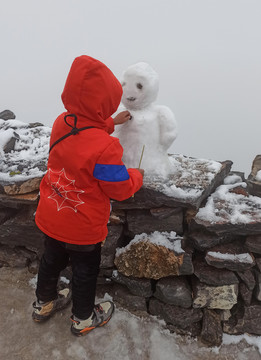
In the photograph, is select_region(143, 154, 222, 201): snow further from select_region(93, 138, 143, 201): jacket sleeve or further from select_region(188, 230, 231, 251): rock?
select_region(93, 138, 143, 201): jacket sleeve

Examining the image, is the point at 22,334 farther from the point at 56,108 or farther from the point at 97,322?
the point at 56,108

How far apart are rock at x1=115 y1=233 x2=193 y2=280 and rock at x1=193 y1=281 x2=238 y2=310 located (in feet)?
0.67

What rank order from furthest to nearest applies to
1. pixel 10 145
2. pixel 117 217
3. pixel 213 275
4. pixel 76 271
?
pixel 10 145 < pixel 117 217 < pixel 213 275 < pixel 76 271

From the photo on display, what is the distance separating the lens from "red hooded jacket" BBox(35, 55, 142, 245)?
1.75 meters

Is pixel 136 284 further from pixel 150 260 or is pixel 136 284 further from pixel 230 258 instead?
pixel 230 258

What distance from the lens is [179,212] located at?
8.42ft

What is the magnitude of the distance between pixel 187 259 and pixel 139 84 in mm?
1608

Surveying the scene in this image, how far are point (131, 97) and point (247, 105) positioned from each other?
1038cm

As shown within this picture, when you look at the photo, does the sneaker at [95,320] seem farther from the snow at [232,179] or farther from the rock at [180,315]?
the snow at [232,179]

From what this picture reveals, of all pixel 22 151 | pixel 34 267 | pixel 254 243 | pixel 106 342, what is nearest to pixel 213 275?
pixel 254 243

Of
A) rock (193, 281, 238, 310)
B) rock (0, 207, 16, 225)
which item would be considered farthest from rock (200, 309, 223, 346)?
rock (0, 207, 16, 225)

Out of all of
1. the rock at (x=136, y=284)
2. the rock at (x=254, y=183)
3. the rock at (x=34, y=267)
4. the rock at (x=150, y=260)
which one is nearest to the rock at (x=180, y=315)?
the rock at (x=136, y=284)

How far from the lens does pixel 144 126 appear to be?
2.50 meters

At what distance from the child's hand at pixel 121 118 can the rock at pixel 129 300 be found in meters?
1.67
